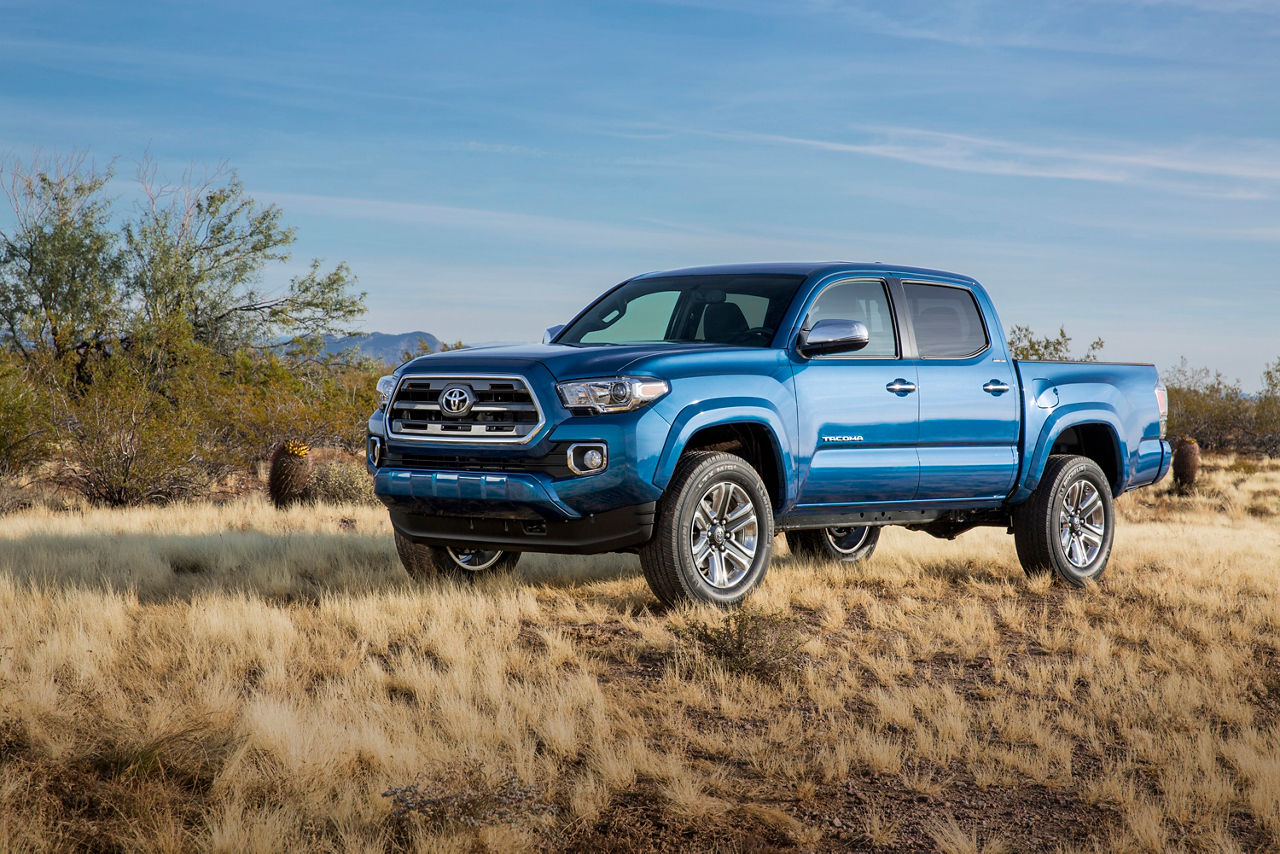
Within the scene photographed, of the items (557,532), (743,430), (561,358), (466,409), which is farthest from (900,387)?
(466,409)

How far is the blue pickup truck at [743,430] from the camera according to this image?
6.73m

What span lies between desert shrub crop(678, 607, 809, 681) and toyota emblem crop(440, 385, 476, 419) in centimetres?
176

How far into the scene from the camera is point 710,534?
7.24 m

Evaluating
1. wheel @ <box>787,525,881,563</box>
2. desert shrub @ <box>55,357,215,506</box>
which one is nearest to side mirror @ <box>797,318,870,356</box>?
wheel @ <box>787,525,881,563</box>

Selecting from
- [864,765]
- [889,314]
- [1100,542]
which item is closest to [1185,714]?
[864,765]

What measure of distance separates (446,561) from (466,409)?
5.49 feet

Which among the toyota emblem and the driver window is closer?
the toyota emblem

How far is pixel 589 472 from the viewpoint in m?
6.63

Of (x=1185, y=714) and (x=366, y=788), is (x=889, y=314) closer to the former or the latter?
(x=1185, y=714)

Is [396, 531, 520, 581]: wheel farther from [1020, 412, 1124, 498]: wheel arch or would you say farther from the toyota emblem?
[1020, 412, 1124, 498]: wheel arch

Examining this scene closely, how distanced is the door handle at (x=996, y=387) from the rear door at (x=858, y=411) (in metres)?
0.80

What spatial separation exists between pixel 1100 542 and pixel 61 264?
27176mm

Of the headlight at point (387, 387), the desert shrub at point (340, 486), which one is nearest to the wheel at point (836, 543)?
the headlight at point (387, 387)

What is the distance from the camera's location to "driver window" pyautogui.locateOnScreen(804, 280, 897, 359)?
26.1 ft
